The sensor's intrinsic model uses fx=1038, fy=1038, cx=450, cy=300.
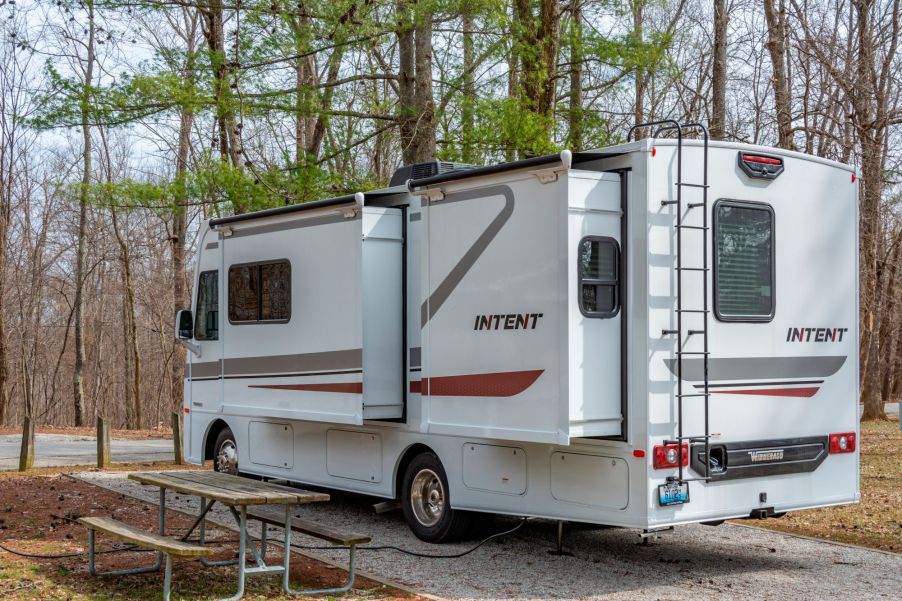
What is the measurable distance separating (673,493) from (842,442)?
5.97ft

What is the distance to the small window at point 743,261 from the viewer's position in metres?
7.42

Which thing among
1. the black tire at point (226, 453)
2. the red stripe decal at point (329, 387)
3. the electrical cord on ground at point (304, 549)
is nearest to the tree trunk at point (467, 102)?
the black tire at point (226, 453)

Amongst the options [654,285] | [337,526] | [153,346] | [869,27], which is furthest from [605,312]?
[153,346]

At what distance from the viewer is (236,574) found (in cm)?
719

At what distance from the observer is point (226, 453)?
1159 centimetres

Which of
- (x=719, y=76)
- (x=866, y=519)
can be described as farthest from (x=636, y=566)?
(x=719, y=76)

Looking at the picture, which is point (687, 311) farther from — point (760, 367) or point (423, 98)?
point (423, 98)

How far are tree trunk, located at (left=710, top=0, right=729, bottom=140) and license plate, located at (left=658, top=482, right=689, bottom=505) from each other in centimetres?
1080

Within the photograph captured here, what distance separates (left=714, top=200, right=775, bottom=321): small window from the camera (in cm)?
742

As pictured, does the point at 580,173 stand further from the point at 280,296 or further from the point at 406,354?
A: the point at 280,296

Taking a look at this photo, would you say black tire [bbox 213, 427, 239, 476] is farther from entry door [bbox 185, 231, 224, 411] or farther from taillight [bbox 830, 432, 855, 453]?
taillight [bbox 830, 432, 855, 453]

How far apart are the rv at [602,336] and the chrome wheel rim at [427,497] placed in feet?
0.06

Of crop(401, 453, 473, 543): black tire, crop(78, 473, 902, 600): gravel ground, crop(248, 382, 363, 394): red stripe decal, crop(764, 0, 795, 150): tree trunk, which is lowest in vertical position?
crop(78, 473, 902, 600): gravel ground

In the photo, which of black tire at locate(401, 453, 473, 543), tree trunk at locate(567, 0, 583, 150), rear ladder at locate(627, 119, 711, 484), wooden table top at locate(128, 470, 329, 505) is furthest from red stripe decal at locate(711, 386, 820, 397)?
tree trunk at locate(567, 0, 583, 150)
